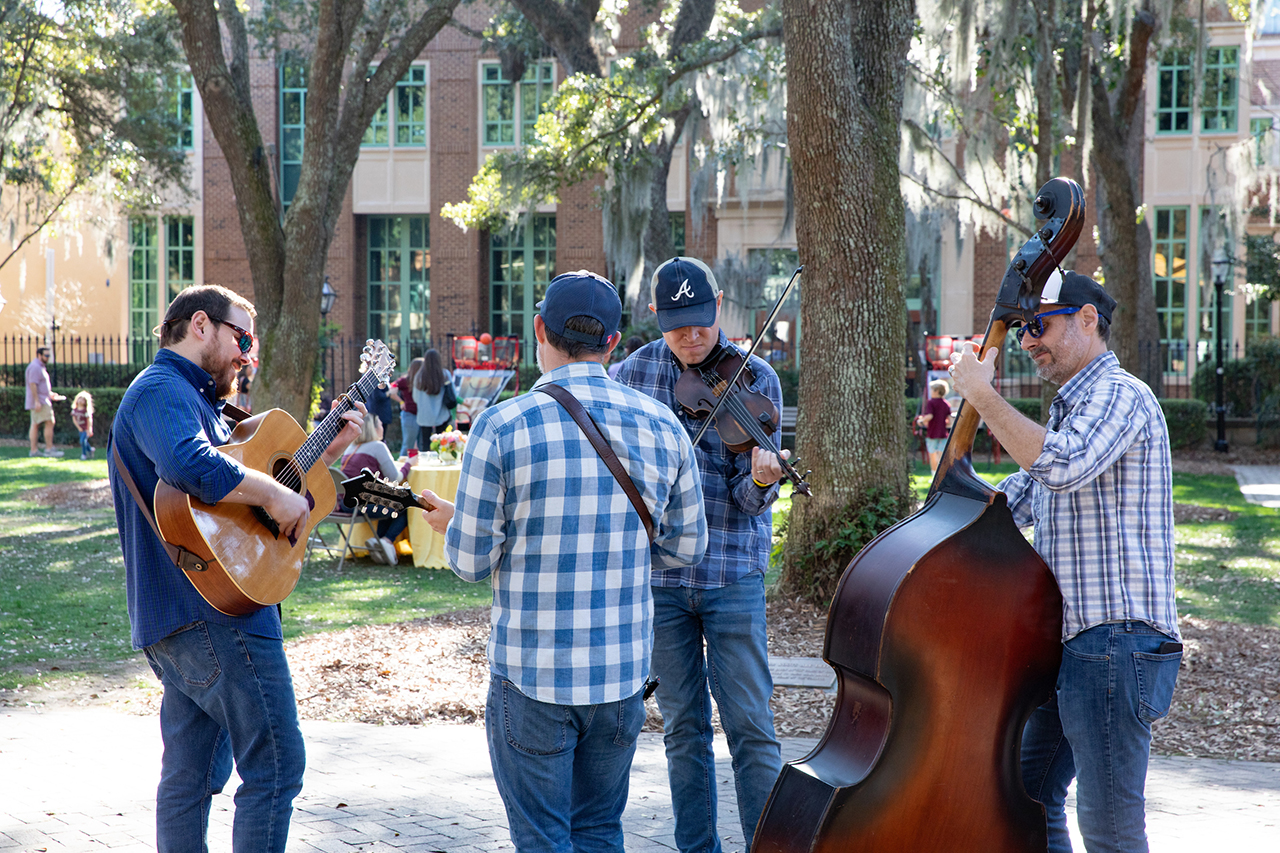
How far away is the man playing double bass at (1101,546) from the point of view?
108 inches

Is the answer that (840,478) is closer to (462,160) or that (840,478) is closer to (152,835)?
(152,835)

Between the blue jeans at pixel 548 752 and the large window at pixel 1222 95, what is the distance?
2502 centimetres

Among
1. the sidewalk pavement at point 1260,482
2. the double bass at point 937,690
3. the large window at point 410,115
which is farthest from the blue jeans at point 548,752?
the large window at point 410,115

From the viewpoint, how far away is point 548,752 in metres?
2.68

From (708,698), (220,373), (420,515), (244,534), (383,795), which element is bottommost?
(383,795)

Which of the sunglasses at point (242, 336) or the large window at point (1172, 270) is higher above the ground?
the large window at point (1172, 270)

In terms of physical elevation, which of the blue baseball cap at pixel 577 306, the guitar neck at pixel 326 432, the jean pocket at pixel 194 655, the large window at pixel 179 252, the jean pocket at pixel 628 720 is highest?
the large window at pixel 179 252

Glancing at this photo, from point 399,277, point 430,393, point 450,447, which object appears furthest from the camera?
point 399,277

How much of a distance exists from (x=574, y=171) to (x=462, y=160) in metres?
13.3

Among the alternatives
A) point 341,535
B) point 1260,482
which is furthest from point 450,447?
point 1260,482

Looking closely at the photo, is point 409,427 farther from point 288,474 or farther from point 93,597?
point 288,474

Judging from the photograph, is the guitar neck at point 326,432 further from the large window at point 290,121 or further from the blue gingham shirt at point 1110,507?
the large window at point 290,121

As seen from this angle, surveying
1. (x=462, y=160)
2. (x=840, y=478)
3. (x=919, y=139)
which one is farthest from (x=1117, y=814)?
(x=462, y=160)

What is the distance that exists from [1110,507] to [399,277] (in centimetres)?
2653
